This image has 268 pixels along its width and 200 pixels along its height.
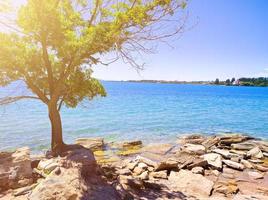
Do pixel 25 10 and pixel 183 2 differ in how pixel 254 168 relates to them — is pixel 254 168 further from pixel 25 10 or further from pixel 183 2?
pixel 25 10


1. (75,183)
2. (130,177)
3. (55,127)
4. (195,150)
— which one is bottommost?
(195,150)

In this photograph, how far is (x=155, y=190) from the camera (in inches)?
418

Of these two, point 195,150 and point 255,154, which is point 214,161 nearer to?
point 195,150

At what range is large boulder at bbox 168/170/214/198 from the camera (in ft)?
35.6

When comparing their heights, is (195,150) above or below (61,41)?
below

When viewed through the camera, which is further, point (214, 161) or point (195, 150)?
point (195, 150)

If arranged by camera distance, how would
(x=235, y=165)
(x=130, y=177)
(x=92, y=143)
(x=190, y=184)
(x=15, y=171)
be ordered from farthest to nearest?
(x=92, y=143) < (x=235, y=165) < (x=190, y=184) < (x=130, y=177) < (x=15, y=171)

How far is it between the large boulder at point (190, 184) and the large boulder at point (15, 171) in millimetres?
6820

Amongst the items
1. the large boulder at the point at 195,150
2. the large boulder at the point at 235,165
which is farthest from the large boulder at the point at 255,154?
the large boulder at the point at 195,150

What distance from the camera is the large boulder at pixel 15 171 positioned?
988 centimetres

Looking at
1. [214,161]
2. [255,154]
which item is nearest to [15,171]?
[214,161]

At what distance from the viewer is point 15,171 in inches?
408

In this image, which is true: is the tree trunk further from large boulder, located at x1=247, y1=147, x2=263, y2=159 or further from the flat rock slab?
large boulder, located at x1=247, y1=147, x2=263, y2=159

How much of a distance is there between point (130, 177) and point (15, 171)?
516cm
